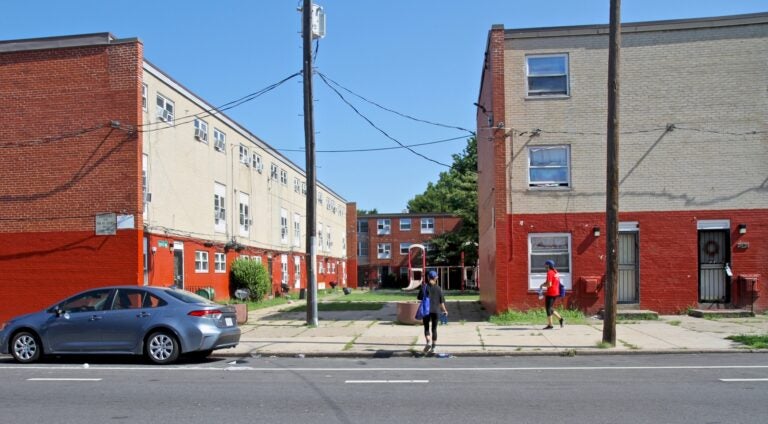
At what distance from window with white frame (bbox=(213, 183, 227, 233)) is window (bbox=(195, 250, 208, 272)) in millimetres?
2183

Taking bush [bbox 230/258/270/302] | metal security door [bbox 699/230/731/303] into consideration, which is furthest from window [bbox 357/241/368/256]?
metal security door [bbox 699/230/731/303]

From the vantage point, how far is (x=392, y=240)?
70062 mm

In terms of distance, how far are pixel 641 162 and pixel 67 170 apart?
16613 mm

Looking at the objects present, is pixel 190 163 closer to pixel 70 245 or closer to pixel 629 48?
pixel 70 245

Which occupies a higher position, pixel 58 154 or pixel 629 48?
pixel 629 48

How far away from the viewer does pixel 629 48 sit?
20141mm

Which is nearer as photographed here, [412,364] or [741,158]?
[412,364]

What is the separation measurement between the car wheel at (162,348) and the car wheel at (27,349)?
2.25 meters

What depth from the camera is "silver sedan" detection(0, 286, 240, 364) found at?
41.1 feet

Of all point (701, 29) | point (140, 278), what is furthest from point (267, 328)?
point (701, 29)

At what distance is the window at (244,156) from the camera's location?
3510cm

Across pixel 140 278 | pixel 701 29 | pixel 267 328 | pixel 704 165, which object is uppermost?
pixel 701 29

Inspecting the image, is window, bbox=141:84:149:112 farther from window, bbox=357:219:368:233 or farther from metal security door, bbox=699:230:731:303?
window, bbox=357:219:368:233

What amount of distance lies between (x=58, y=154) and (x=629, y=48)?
55.4 ft
